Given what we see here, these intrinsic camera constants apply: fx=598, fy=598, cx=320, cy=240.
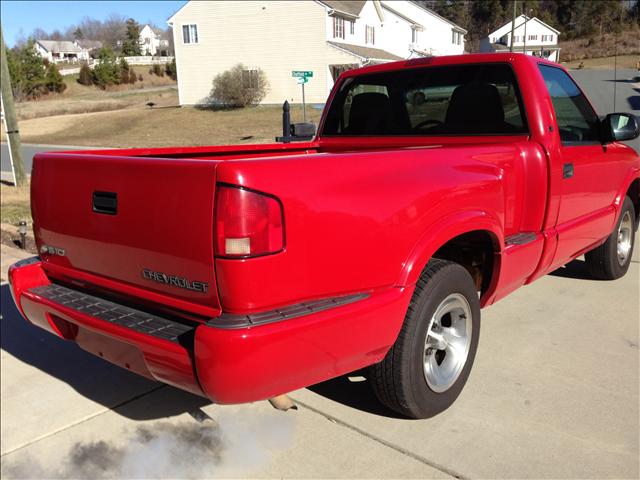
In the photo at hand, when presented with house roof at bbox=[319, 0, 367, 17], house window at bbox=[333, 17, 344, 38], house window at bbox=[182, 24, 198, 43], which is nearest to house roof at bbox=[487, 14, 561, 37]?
house roof at bbox=[319, 0, 367, 17]

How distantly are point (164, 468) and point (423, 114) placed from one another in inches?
115

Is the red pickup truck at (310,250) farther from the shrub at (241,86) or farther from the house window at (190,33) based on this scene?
the house window at (190,33)

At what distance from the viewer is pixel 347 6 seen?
36.7 metres

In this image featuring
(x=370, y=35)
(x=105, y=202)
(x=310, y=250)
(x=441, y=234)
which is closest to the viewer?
(x=310, y=250)

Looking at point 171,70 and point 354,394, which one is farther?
point 171,70

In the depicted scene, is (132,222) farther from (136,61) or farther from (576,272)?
(136,61)

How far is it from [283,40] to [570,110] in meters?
33.9

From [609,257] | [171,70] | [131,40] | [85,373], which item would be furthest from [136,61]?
[171,70]

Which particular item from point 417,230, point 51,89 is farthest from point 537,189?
point 51,89

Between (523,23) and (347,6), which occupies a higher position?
(347,6)

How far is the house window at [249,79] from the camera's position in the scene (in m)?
36.3

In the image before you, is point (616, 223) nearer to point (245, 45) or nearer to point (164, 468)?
point (164, 468)

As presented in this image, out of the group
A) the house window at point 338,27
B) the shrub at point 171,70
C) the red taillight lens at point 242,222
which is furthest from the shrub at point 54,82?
the red taillight lens at point 242,222

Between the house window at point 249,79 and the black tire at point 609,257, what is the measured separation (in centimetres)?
3306
